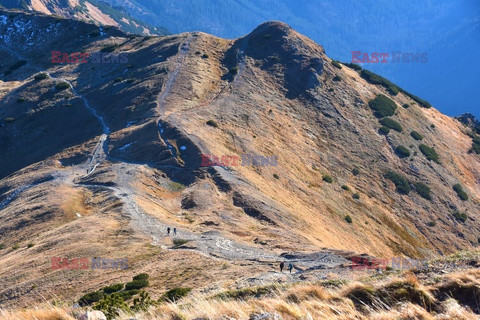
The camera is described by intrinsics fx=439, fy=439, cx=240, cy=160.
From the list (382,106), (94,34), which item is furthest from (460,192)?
(94,34)

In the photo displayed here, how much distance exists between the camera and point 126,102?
7594 cm

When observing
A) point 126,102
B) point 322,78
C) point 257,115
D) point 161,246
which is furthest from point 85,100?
point 161,246

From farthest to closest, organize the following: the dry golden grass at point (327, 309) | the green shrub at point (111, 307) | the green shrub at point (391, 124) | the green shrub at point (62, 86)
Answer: the green shrub at point (62, 86) → the green shrub at point (391, 124) → the green shrub at point (111, 307) → the dry golden grass at point (327, 309)

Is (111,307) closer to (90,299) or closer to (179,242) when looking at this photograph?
(90,299)

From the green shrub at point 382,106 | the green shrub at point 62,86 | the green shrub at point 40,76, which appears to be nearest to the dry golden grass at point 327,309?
the green shrub at point 382,106

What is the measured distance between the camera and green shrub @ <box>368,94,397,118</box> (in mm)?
86000

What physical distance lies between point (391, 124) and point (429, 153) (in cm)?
869

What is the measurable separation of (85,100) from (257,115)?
110ft

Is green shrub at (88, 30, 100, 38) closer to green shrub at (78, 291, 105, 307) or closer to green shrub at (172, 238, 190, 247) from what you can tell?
green shrub at (172, 238, 190, 247)

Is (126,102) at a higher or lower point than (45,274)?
higher

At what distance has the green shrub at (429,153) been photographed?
79.1m

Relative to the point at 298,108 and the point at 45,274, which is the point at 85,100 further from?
the point at 45,274

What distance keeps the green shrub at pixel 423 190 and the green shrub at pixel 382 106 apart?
61.9ft

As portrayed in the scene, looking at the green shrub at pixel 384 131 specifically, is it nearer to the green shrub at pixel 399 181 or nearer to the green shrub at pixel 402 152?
the green shrub at pixel 402 152
